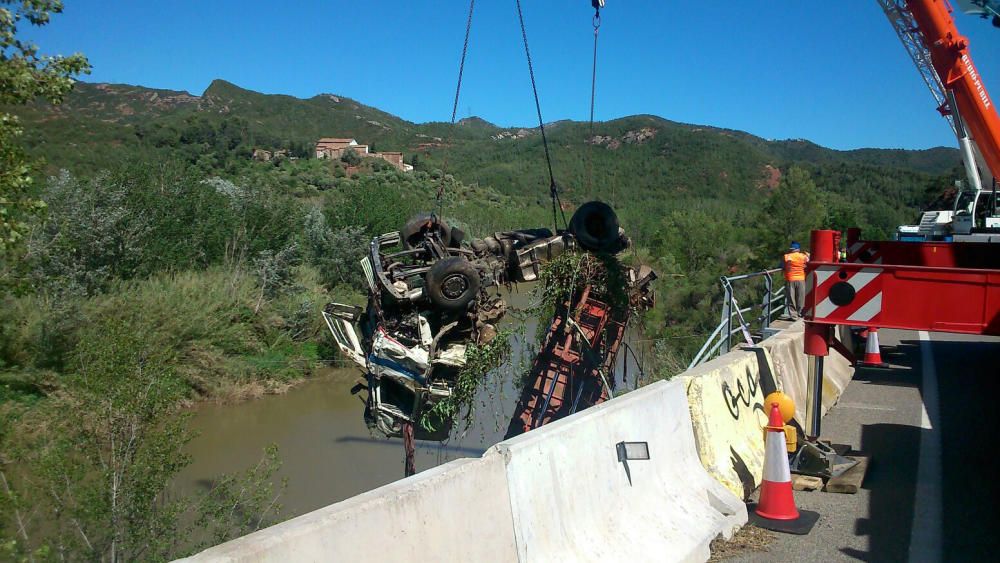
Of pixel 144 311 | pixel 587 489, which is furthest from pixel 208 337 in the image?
pixel 587 489

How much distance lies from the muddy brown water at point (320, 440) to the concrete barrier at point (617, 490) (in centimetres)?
567

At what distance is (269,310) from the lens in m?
28.8

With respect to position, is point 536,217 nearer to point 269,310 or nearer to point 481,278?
point 269,310

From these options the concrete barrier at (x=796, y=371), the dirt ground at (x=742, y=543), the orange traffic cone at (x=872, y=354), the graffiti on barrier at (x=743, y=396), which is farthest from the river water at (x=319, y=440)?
the dirt ground at (x=742, y=543)

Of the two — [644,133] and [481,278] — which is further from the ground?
[644,133]

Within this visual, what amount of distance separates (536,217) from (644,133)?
85.8 meters

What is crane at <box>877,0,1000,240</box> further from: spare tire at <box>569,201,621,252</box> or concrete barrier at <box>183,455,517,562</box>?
concrete barrier at <box>183,455,517,562</box>

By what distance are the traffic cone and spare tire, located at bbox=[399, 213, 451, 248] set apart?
6447 mm

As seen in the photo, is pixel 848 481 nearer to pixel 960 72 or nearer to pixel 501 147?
pixel 960 72

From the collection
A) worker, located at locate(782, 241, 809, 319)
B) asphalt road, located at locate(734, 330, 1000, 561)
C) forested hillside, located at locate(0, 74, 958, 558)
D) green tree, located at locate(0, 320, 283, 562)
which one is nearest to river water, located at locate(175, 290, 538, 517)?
forested hillside, located at locate(0, 74, 958, 558)

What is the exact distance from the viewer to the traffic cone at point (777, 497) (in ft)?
18.3

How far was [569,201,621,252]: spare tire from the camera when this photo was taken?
10234mm

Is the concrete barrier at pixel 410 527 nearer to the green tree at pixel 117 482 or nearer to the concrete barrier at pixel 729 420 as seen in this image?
the concrete barrier at pixel 729 420

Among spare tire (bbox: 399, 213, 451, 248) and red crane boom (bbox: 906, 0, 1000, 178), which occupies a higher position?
red crane boom (bbox: 906, 0, 1000, 178)
